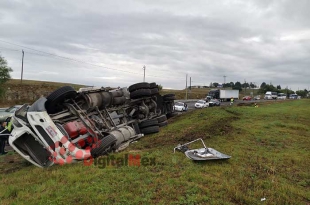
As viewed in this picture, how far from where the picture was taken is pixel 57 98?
259 inches

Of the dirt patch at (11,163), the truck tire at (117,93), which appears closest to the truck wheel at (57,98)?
the dirt patch at (11,163)

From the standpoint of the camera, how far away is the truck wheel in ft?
21.6

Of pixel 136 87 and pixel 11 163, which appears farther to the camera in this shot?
pixel 136 87

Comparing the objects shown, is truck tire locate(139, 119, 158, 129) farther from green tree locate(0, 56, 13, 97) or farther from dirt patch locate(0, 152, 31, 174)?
green tree locate(0, 56, 13, 97)

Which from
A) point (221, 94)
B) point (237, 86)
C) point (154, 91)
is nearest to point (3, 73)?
point (154, 91)

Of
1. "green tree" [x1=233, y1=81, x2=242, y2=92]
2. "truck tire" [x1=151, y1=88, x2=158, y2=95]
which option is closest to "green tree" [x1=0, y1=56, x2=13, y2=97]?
"truck tire" [x1=151, y1=88, x2=158, y2=95]

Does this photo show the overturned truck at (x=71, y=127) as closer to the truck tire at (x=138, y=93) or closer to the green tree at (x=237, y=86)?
the truck tire at (x=138, y=93)

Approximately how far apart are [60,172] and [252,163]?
3.89m

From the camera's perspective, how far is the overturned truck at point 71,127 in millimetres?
Answer: 5625

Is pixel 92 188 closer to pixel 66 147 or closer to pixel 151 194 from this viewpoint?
pixel 151 194

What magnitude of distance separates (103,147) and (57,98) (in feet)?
5.81

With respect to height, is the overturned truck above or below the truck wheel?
below

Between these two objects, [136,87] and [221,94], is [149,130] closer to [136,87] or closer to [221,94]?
[136,87]

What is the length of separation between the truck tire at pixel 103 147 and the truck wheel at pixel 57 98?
1608 mm
